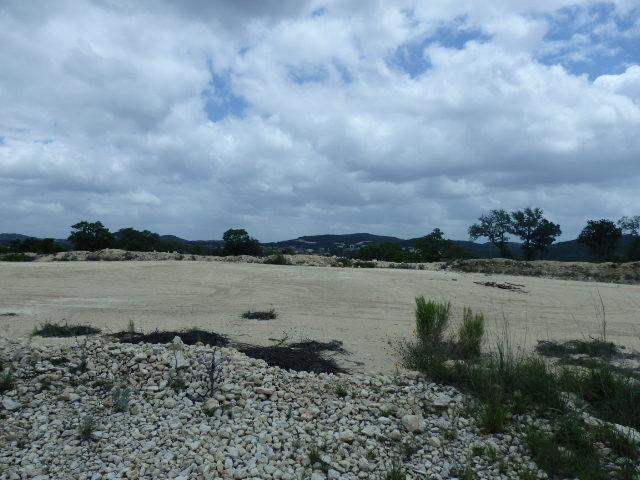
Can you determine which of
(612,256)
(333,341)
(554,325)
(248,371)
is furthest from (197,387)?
(612,256)

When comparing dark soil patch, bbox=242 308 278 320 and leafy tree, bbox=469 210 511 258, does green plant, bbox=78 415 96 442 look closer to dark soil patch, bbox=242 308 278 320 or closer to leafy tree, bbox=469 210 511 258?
dark soil patch, bbox=242 308 278 320

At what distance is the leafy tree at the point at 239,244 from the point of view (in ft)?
116

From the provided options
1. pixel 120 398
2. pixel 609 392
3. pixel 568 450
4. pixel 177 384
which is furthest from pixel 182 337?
pixel 609 392

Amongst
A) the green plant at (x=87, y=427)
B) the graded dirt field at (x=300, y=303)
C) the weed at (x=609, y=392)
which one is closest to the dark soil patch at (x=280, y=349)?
the graded dirt field at (x=300, y=303)

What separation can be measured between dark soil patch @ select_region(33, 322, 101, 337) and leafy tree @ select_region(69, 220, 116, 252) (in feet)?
102

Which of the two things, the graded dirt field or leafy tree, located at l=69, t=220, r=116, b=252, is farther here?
leafy tree, located at l=69, t=220, r=116, b=252

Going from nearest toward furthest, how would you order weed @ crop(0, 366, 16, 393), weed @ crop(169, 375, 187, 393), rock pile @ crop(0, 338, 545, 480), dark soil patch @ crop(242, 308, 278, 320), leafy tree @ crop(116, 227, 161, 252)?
rock pile @ crop(0, 338, 545, 480) → weed @ crop(0, 366, 16, 393) → weed @ crop(169, 375, 187, 393) → dark soil patch @ crop(242, 308, 278, 320) → leafy tree @ crop(116, 227, 161, 252)

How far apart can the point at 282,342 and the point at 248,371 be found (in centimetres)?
208

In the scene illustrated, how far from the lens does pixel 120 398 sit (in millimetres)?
5160

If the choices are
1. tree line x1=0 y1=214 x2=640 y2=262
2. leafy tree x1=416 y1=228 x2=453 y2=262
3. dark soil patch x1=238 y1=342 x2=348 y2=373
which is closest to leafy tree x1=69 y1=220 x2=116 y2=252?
tree line x1=0 y1=214 x2=640 y2=262

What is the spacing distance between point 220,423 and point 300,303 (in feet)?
27.3

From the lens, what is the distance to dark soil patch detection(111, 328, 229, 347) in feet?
25.1

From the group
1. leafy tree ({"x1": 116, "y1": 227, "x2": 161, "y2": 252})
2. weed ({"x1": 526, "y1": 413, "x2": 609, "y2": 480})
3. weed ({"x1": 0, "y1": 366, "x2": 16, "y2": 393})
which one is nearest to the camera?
weed ({"x1": 526, "y1": 413, "x2": 609, "y2": 480})

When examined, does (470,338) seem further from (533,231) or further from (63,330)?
(533,231)
